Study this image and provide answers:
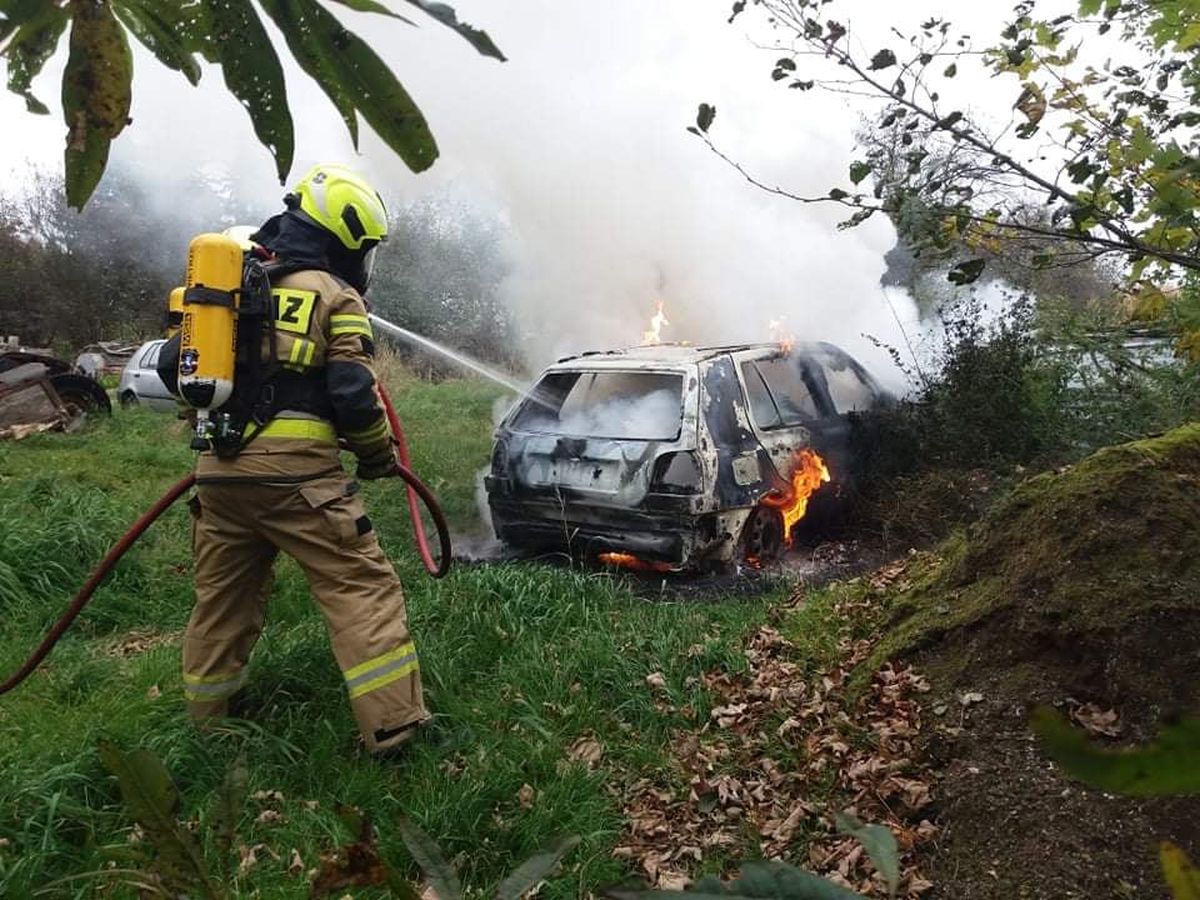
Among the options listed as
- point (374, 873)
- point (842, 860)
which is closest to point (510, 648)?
point (842, 860)

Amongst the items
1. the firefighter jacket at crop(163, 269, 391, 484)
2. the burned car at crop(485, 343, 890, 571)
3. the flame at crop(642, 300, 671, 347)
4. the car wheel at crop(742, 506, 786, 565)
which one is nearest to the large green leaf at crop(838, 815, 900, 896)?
the firefighter jacket at crop(163, 269, 391, 484)

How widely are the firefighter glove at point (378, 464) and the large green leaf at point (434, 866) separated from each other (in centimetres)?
303

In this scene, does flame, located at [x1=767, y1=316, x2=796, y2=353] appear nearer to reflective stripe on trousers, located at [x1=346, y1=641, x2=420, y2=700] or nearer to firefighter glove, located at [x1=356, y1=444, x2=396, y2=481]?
firefighter glove, located at [x1=356, y1=444, x2=396, y2=481]

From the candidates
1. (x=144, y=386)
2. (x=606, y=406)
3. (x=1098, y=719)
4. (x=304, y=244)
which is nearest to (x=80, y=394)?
(x=144, y=386)

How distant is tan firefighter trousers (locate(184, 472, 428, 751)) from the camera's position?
3.34 m

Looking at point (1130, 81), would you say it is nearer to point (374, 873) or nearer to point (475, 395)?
point (374, 873)

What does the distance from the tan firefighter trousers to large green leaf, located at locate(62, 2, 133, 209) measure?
8.33 ft

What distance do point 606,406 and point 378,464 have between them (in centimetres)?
243

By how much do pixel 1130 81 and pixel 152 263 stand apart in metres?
21.3

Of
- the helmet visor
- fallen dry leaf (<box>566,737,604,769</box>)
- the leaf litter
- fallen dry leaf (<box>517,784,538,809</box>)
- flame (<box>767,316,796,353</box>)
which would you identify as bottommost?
fallen dry leaf (<box>566,737,604,769</box>)

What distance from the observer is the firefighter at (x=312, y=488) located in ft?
11.0

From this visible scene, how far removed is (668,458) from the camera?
5332 mm

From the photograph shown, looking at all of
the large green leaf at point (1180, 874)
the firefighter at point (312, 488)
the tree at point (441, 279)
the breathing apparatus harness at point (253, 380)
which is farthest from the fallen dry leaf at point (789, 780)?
the tree at point (441, 279)

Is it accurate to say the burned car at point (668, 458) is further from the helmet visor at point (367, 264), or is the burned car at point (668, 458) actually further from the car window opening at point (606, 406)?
the helmet visor at point (367, 264)
